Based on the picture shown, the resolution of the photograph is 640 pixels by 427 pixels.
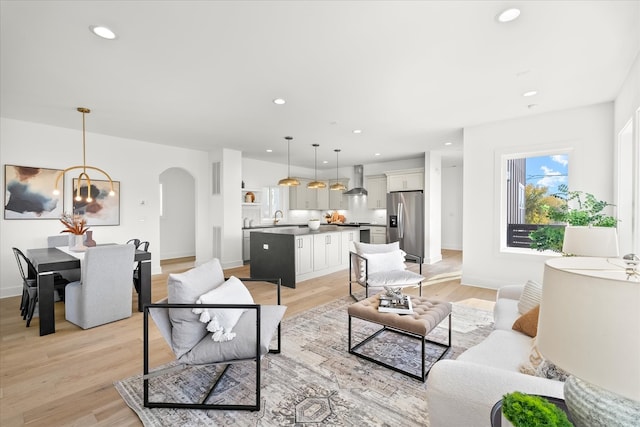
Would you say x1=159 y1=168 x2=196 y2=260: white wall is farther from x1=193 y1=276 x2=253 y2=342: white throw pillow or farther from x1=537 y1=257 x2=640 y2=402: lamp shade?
x1=537 y1=257 x2=640 y2=402: lamp shade

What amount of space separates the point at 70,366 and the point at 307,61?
11.2ft

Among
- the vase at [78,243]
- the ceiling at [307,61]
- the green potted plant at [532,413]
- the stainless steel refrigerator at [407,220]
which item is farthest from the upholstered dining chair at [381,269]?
the vase at [78,243]

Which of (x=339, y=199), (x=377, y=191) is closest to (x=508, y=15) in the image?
(x=377, y=191)

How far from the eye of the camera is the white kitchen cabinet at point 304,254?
5.28 metres

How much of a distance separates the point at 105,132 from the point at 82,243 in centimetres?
232

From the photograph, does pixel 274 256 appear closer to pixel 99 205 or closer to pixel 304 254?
pixel 304 254

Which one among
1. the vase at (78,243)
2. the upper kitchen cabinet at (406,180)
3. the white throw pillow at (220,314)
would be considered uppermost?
the upper kitchen cabinet at (406,180)

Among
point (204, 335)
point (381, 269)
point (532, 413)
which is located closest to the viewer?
point (532, 413)

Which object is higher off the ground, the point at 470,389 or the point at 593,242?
the point at 593,242

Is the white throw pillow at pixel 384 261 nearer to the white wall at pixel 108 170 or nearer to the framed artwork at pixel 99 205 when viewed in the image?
the white wall at pixel 108 170

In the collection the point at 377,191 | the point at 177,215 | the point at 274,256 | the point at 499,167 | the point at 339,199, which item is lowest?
the point at 274,256

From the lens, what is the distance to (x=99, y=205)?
5414 millimetres

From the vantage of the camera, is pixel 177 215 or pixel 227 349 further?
pixel 177 215

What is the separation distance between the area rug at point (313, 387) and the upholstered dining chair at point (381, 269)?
80 cm
